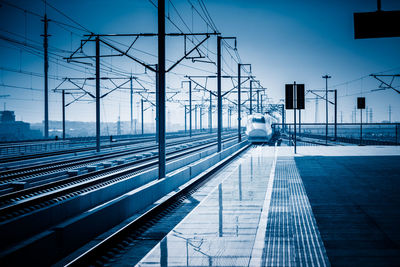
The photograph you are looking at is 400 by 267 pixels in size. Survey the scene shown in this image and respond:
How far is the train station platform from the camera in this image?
5090mm

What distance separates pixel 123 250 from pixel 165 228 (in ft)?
4.92

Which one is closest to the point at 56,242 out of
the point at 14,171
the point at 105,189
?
the point at 105,189

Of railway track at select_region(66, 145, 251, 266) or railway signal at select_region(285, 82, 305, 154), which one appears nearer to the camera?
railway track at select_region(66, 145, 251, 266)

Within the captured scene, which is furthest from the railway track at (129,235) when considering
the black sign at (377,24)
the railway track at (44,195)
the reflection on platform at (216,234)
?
the black sign at (377,24)

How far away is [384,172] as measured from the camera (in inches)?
528

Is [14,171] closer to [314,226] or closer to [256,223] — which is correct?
[256,223]

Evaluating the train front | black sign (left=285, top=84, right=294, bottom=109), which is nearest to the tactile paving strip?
black sign (left=285, top=84, right=294, bottom=109)

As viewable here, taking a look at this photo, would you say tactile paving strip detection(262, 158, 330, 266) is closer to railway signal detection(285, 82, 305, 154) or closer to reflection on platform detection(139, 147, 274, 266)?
reflection on platform detection(139, 147, 274, 266)

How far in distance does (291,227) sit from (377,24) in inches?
219

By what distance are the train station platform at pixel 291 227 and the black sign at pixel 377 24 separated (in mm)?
4306

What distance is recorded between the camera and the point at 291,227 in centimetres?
654

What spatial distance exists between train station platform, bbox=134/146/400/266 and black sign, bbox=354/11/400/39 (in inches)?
170

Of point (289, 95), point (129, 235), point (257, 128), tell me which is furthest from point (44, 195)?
point (257, 128)

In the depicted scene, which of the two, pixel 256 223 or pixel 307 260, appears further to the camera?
pixel 256 223
